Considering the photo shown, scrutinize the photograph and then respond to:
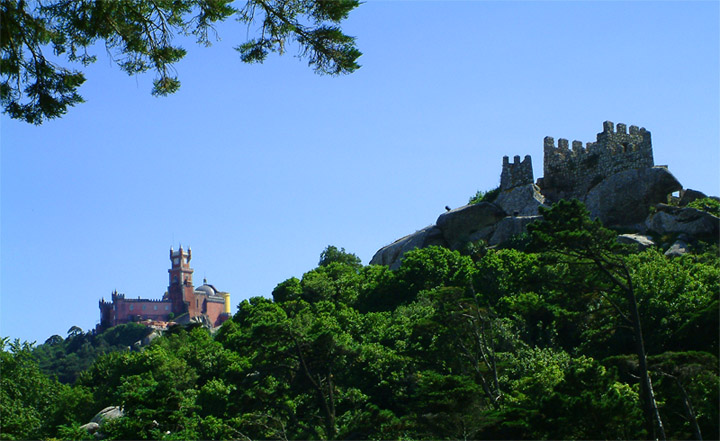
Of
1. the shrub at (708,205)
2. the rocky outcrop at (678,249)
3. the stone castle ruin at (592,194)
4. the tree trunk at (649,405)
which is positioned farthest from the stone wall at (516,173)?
the tree trunk at (649,405)

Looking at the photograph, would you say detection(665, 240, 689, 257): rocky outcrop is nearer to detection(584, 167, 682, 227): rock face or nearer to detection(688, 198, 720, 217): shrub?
detection(688, 198, 720, 217): shrub

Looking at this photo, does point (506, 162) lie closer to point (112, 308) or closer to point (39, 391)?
point (39, 391)

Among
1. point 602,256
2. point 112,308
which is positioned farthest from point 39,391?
point 112,308

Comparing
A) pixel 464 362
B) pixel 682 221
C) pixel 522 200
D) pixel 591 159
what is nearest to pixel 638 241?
pixel 682 221

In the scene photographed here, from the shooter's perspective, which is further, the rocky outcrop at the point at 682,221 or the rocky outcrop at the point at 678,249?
the rocky outcrop at the point at 682,221

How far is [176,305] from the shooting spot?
531 feet

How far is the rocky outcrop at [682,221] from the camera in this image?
40.5 metres

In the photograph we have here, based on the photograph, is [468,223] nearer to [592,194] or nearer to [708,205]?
[592,194]

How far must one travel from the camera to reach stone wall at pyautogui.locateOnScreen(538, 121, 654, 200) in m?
44.5

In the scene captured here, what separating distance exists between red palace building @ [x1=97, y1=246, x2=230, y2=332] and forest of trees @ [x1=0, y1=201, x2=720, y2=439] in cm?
11024

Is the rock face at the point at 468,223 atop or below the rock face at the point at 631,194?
atop

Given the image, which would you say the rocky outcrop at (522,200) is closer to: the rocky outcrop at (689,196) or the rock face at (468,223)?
the rock face at (468,223)

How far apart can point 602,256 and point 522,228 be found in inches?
825

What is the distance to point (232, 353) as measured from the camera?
4144 cm
